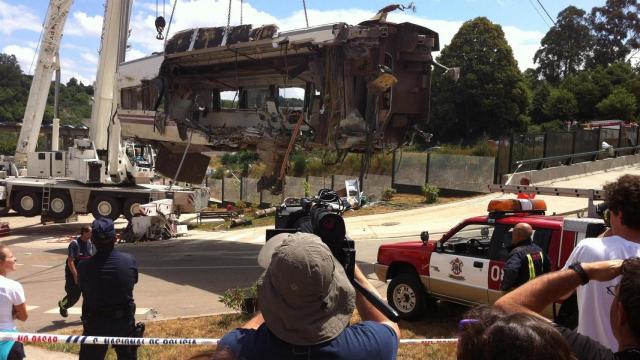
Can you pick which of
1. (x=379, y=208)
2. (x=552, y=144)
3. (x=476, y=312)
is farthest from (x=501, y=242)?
(x=552, y=144)

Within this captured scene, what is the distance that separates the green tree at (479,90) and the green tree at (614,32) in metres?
21.6

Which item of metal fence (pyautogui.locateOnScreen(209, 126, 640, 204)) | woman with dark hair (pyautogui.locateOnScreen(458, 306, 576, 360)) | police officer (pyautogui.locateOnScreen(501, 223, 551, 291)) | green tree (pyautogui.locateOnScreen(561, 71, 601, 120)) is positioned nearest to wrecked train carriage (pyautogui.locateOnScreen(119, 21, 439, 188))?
metal fence (pyautogui.locateOnScreen(209, 126, 640, 204))

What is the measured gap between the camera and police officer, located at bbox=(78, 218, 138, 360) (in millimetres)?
4480

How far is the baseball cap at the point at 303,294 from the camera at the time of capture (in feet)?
6.28

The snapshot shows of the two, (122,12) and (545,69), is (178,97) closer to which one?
(122,12)

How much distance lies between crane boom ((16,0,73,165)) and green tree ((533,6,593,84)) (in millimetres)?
46717

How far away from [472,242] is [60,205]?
18.9m

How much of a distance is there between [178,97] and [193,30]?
101 inches

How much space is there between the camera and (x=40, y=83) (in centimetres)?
2500

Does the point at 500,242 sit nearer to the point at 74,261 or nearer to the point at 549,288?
the point at 549,288

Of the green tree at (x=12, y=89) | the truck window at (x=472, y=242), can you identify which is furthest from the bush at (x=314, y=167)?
the green tree at (x=12, y=89)

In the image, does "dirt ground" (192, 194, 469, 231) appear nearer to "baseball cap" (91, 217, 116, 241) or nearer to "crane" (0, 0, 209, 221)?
"crane" (0, 0, 209, 221)

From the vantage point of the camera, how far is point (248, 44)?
13.3 m

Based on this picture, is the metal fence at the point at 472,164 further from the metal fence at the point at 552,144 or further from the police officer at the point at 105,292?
the police officer at the point at 105,292
